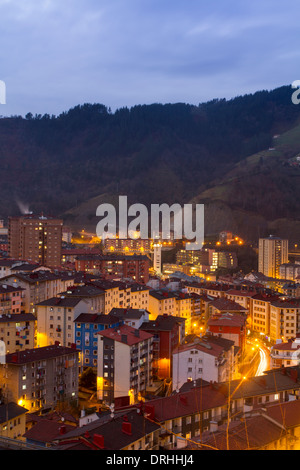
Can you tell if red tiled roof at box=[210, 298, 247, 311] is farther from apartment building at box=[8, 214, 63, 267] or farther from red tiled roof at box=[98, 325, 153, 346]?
apartment building at box=[8, 214, 63, 267]

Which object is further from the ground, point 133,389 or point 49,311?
point 49,311

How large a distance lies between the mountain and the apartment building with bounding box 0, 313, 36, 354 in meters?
27.2

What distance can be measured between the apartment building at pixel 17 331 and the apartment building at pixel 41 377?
5.18 ft

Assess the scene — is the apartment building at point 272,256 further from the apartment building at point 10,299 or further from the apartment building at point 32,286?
the apartment building at point 10,299

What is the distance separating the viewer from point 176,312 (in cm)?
1397

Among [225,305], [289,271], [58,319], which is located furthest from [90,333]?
[289,271]

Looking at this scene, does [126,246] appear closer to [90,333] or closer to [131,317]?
[131,317]

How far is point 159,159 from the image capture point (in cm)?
6362

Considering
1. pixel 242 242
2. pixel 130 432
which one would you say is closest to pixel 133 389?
pixel 130 432

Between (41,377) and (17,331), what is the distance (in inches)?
89.3

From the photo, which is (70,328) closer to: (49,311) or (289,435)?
(49,311)

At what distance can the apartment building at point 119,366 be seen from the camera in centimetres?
900
